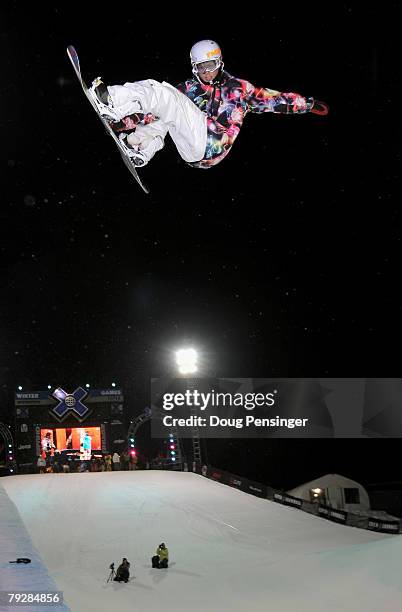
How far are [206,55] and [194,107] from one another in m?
0.46

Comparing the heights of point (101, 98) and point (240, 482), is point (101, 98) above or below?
above

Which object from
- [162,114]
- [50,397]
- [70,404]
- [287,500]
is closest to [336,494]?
[287,500]

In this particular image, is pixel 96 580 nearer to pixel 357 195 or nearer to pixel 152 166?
pixel 152 166

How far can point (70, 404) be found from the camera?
85.0 feet

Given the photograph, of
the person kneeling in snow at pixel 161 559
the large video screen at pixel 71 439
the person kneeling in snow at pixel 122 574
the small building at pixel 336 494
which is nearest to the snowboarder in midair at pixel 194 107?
the person kneeling in snow at pixel 122 574

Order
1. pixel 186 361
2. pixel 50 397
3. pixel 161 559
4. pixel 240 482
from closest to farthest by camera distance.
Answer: pixel 161 559 < pixel 240 482 < pixel 186 361 < pixel 50 397

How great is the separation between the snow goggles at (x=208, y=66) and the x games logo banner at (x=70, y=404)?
2085 cm

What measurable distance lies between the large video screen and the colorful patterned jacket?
67.1 ft

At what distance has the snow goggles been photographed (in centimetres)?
609

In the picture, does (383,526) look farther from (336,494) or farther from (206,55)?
(206,55)

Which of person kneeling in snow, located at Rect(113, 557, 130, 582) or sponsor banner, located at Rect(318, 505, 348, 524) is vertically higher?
sponsor banner, located at Rect(318, 505, 348, 524)

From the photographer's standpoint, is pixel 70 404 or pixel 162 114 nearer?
pixel 162 114

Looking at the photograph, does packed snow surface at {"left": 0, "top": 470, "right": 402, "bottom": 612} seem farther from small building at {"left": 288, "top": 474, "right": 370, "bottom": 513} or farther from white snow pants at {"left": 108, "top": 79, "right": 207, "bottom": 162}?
white snow pants at {"left": 108, "top": 79, "right": 207, "bottom": 162}

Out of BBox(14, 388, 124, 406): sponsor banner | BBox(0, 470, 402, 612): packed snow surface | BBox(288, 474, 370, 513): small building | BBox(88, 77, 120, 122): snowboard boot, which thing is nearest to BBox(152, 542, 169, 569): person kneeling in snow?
BBox(0, 470, 402, 612): packed snow surface
